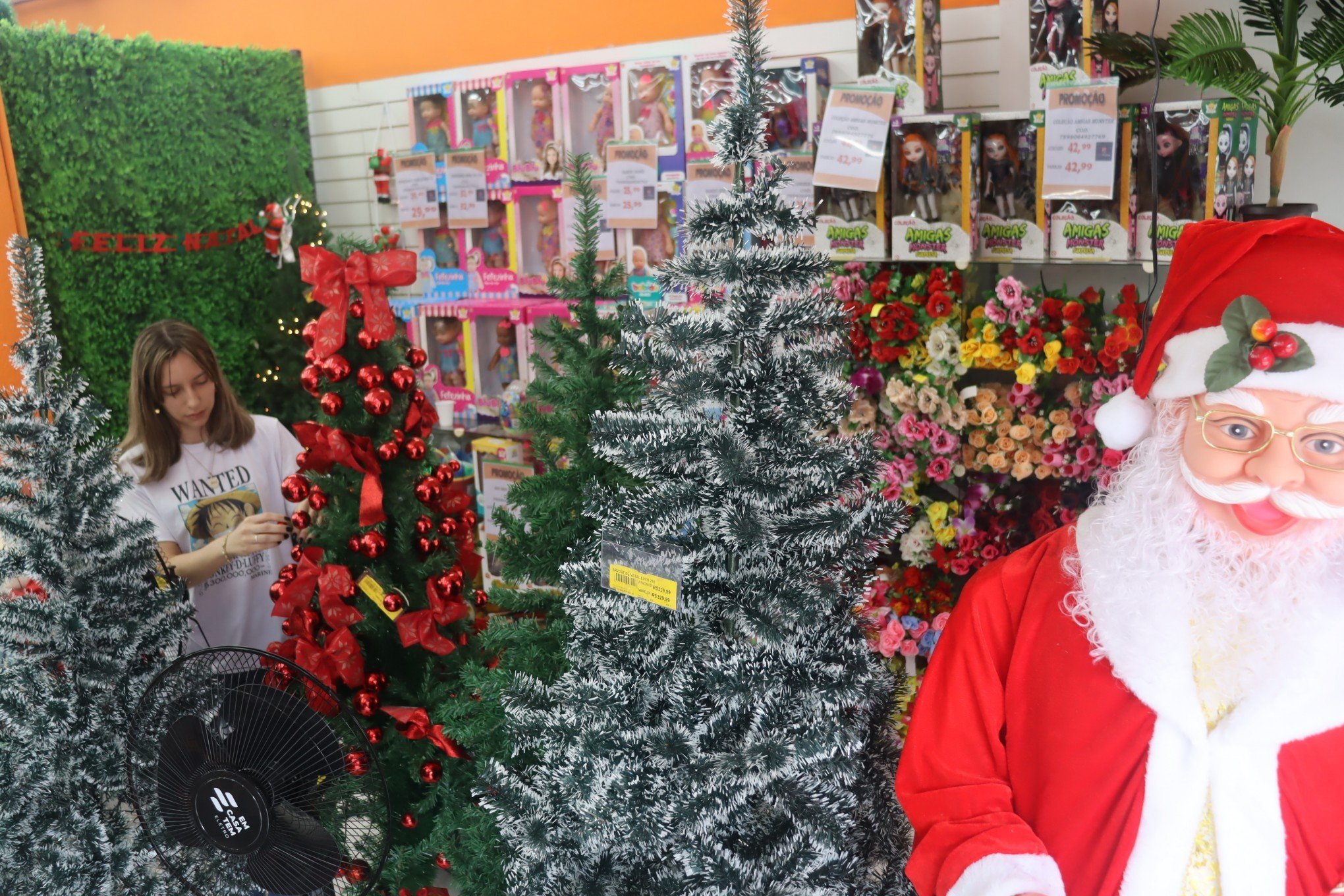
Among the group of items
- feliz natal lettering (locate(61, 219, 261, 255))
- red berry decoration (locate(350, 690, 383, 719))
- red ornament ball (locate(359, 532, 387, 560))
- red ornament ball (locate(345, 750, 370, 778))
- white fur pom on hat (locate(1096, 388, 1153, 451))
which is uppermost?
feliz natal lettering (locate(61, 219, 261, 255))

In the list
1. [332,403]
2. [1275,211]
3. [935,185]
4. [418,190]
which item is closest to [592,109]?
[418,190]

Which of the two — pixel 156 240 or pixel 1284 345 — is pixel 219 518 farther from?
pixel 1284 345

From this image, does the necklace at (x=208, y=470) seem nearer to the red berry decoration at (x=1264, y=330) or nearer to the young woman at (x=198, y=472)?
the young woman at (x=198, y=472)

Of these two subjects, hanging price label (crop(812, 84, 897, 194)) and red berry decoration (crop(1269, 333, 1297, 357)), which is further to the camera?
hanging price label (crop(812, 84, 897, 194))

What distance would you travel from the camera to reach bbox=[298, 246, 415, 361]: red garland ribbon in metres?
2.06

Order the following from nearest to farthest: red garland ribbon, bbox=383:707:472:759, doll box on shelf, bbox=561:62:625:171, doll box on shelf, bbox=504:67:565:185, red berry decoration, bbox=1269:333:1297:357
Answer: red berry decoration, bbox=1269:333:1297:357 < red garland ribbon, bbox=383:707:472:759 < doll box on shelf, bbox=561:62:625:171 < doll box on shelf, bbox=504:67:565:185

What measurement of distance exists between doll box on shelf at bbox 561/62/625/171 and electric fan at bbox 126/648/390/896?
2.39 meters

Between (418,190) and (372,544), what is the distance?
2.47 meters

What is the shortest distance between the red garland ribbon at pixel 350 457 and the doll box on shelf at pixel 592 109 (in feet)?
6.06

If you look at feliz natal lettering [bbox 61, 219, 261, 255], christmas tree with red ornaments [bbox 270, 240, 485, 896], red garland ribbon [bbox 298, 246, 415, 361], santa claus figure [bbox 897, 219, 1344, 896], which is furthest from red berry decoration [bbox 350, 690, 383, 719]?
feliz natal lettering [bbox 61, 219, 261, 255]

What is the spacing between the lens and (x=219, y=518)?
2.65 m

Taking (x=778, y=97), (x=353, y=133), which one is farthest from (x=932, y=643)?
→ (x=353, y=133)

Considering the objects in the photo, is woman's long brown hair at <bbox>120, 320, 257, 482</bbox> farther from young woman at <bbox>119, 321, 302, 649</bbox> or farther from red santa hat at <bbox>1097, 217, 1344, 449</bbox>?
red santa hat at <bbox>1097, 217, 1344, 449</bbox>

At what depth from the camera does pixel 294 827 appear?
1735 mm
